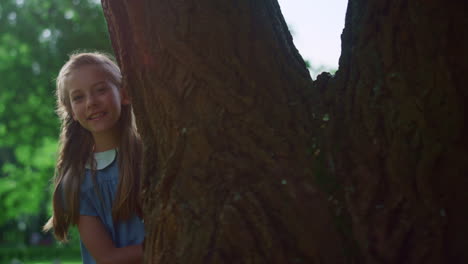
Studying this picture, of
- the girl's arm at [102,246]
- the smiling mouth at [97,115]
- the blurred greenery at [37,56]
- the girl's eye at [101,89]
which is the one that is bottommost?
the girl's arm at [102,246]

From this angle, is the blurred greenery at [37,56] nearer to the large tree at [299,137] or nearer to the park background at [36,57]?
the park background at [36,57]

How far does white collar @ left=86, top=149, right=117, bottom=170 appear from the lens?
11.3 feet

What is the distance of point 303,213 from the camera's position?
2045 millimetres

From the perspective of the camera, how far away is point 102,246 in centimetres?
312

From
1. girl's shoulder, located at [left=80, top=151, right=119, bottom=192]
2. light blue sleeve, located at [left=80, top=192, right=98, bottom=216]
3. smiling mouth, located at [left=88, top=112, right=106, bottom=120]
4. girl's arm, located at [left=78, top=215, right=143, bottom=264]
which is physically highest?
smiling mouth, located at [left=88, top=112, right=106, bottom=120]

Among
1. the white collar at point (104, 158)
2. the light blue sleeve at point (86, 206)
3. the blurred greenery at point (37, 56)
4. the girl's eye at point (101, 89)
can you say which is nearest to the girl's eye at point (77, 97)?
the girl's eye at point (101, 89)

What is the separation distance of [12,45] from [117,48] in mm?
17698

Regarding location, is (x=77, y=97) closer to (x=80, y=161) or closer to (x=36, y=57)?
(x=80, y=161)

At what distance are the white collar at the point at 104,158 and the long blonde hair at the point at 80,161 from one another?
0.11 feet

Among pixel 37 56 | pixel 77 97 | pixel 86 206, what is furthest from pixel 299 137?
pixel 37 56

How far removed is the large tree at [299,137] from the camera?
2.00 metres

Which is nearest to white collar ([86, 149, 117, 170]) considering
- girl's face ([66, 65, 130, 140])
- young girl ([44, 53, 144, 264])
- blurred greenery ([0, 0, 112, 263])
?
young girl ([44, 53, 144, 264])

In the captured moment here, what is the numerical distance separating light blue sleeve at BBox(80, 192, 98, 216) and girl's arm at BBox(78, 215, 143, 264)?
3 cm

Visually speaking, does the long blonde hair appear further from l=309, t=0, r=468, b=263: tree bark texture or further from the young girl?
l=309, t=0, r=468, b=263: tree bark texture
